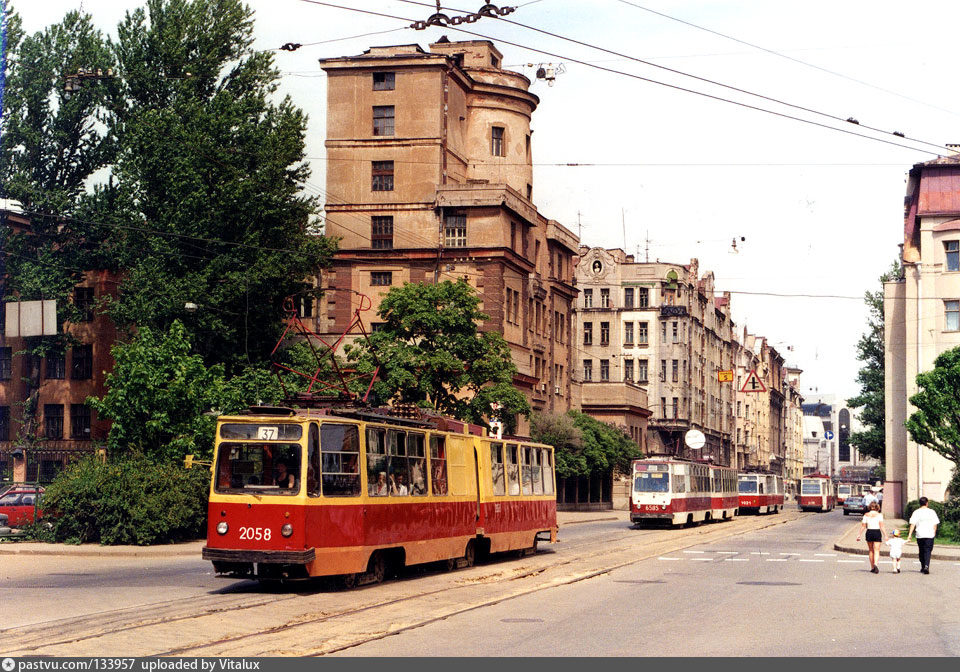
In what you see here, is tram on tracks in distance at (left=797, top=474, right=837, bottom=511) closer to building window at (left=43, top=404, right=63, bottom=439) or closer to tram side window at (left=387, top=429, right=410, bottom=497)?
building window at (left=43, top=404, right=63, bottom=439)

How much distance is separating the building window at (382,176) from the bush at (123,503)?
3575cm

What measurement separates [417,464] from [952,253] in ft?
151

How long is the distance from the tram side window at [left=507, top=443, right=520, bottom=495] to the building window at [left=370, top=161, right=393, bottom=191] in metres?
39.5

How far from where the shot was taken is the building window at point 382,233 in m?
66.1

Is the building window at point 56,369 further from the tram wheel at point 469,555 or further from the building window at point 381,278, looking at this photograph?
the tram wheel at point 469,555

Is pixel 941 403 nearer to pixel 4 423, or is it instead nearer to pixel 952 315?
pixel 952 315

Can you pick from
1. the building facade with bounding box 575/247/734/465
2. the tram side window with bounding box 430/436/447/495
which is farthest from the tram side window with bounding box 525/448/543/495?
the building facade with bounding box 575/247/734/465

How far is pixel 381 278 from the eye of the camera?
66125 millimetres

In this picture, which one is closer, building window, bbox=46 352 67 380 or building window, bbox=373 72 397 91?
building window, bbox=46 352 67 380


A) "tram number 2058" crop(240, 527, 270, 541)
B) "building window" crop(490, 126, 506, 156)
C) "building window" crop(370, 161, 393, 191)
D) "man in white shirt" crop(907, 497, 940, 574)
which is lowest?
"man in white shirt" crop(907, 497, 940, 574)

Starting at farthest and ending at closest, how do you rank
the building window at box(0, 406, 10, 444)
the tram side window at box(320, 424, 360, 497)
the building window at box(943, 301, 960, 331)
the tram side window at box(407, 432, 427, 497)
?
the building window at box(943, 301, 960, 331) → the building window at box(0, 406, 10, 444) → the tram side window at box(407, 432, 427, 497) → the tram side window at box(320, 424, 360, 497)

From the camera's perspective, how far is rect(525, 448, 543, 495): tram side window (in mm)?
30030

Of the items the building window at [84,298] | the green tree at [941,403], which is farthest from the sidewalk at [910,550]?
the building window at [84,298]

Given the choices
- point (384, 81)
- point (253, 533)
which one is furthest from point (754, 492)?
point (253, 533)
